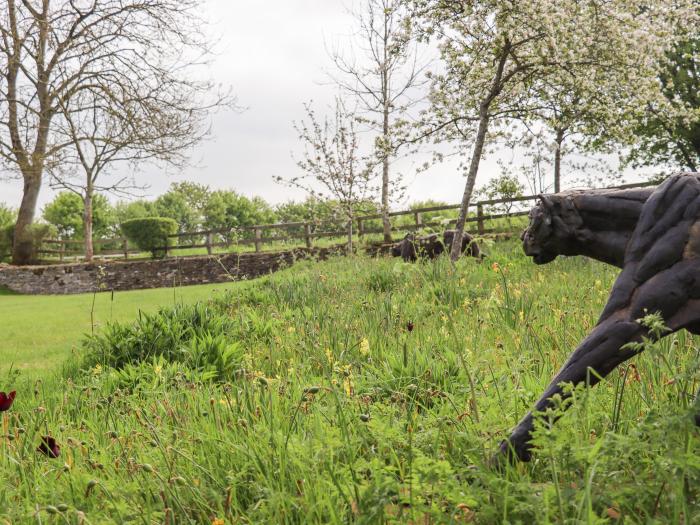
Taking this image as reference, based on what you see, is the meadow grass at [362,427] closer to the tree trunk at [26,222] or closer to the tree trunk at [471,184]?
the tree trunk at [471,184]

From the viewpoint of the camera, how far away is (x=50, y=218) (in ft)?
175

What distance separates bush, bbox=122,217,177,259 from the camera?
30984mm

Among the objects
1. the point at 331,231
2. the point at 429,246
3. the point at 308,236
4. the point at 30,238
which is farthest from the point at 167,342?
the point at 30,238

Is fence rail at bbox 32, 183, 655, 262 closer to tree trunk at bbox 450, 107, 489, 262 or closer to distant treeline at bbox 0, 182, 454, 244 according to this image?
tree trunk at bbox 450, 107, 489, 262

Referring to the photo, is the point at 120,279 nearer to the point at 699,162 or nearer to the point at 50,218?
the point at 699,162

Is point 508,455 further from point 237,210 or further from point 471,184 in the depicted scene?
point 237,210

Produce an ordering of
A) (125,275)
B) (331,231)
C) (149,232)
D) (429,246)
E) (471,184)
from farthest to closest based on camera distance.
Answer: (149,232), (331,231), (125,275), (429,246), (471,184)

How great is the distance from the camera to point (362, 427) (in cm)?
285

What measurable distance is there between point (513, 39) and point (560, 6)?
1430mm

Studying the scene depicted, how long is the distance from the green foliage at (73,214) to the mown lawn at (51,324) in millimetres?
37128

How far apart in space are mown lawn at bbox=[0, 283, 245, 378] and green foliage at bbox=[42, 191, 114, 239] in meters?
37.1

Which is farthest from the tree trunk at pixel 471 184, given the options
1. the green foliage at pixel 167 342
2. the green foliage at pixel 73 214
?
the green foliage at pixel 73 214

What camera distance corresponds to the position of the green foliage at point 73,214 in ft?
171

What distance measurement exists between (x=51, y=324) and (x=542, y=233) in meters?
12.1
